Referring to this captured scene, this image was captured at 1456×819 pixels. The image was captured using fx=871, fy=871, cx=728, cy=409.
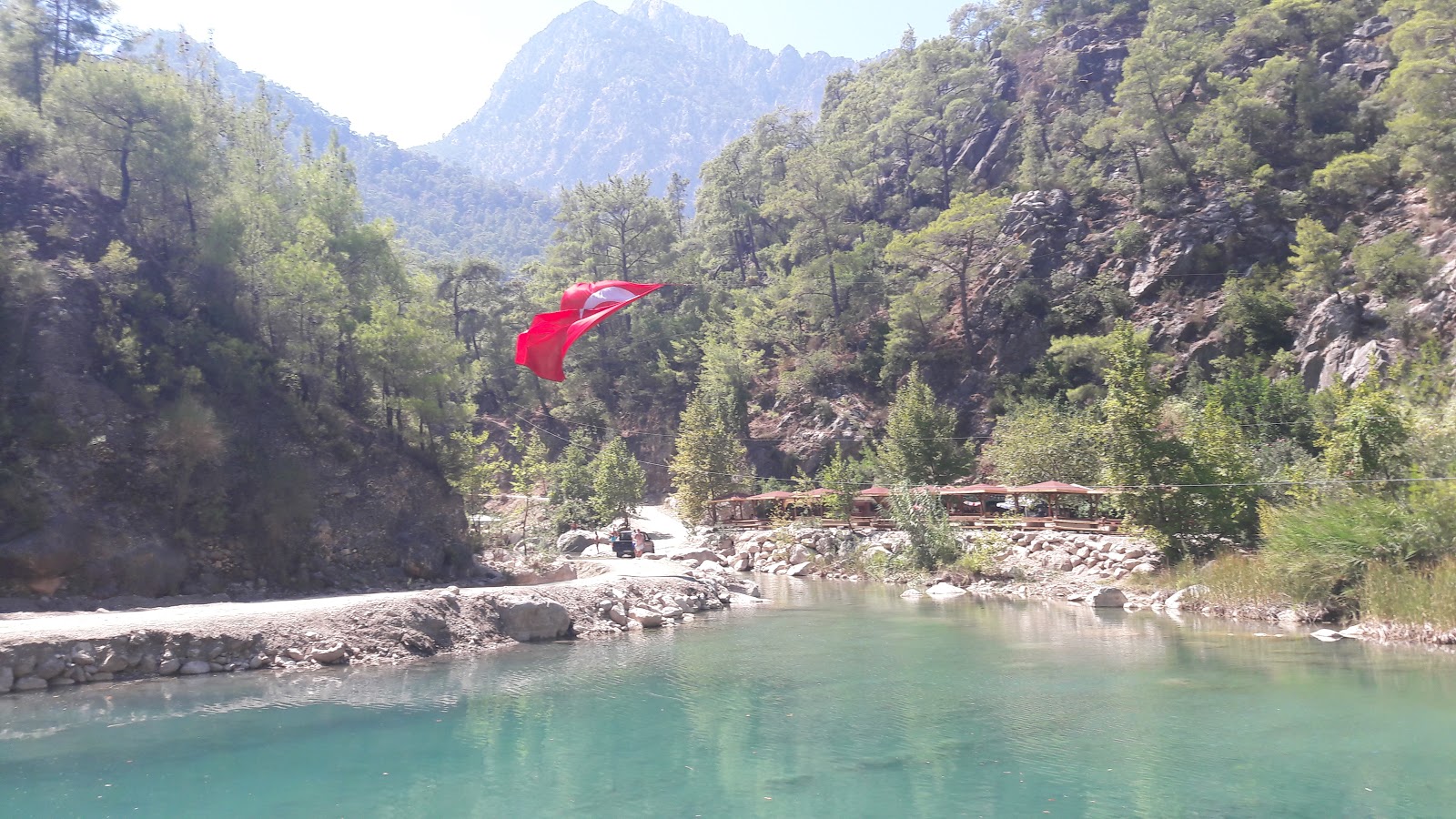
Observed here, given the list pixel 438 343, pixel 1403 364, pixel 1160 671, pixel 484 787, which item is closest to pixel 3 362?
pixel 438 343

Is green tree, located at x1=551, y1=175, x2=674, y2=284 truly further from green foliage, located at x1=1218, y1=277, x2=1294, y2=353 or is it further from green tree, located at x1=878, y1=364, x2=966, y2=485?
green foliage, located at x1=1218, y1=277, x2=1294, y2=353

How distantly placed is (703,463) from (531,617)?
30.2m

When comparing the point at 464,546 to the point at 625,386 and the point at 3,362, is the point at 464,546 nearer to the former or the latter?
the point at 3,362

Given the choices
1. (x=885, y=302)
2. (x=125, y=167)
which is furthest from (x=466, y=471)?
(x=885, y=302)

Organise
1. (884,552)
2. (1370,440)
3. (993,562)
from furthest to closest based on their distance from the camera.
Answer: (884,552), (993,562), (1370,440)

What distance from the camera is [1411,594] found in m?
17.7

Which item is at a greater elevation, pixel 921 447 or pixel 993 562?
pixel 921 447

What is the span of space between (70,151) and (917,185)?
5535 cm

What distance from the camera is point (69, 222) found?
1137 inches

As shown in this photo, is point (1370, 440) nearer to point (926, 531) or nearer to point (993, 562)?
point (993, 562)

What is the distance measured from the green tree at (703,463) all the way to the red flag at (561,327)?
31807mm

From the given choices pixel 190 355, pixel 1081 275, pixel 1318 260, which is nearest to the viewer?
pixel 190 355

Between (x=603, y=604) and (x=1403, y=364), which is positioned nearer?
(x=603, y=604)

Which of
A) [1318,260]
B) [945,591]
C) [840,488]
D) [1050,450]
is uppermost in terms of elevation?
[1318,260]
